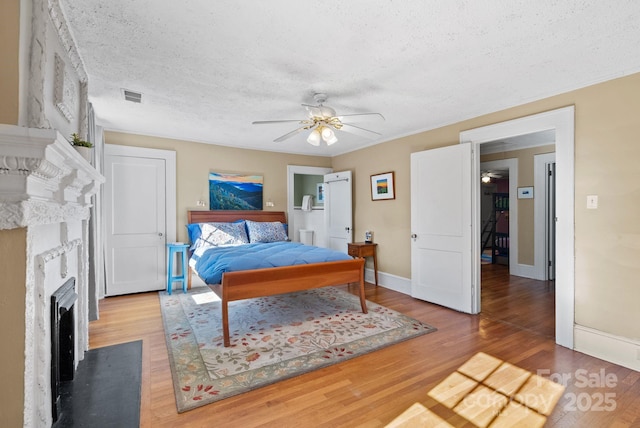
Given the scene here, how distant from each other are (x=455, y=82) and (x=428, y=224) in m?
1.85

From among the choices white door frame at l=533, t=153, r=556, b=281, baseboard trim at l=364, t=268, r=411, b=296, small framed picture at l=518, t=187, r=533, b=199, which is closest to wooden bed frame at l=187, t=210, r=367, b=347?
baseboard trim at l=364, t=268, r=411, b=296

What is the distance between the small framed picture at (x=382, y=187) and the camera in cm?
465

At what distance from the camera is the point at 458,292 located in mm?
3604

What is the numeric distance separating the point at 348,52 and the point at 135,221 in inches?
151

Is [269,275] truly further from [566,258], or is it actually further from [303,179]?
[303,179]

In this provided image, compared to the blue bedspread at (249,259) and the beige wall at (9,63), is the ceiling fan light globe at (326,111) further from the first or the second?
the beige wall at (9,63)

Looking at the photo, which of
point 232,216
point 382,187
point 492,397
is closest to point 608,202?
point 492,397

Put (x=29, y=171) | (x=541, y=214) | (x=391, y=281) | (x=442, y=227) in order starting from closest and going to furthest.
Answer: (x=29, y=171) → (x=442, y=227) → (x=391, y=281) → (x=541, y=214)

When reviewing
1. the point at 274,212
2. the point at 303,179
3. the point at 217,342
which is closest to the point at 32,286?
the point at 217,342

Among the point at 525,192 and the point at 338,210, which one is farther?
the point at 338,210

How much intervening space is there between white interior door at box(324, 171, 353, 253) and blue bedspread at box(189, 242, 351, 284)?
1618 mm

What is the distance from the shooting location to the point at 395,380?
2.16 m

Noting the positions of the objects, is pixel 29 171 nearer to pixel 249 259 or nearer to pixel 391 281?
pixel 249 259

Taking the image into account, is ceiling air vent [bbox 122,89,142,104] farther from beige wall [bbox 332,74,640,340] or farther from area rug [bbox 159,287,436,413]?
beige wall [bbox 332,74,640,340]
